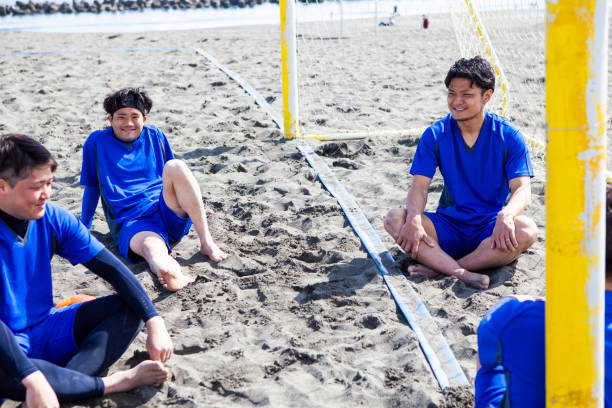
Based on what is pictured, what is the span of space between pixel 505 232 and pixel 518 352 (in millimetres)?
1690

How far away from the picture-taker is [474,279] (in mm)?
3648

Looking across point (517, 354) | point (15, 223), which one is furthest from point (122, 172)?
point (517, 354)

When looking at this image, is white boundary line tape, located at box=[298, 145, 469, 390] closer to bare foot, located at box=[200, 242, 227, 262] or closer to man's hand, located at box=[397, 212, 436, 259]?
man's hand, located at box=[397, 212, 436, 259]

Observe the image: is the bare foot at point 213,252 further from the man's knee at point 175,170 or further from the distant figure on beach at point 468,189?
the distant figure on beach at point 468,189

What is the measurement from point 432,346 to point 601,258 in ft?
4.67

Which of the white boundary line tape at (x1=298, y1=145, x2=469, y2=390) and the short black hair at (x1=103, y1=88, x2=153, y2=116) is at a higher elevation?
the short black hair at (x1=103, y1=88, x2=153, y2=116)

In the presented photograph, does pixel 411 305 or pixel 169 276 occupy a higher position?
pixel 169 276

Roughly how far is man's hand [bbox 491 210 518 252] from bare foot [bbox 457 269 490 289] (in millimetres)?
190

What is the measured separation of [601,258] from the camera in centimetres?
177

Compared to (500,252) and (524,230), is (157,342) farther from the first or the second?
(524,230)

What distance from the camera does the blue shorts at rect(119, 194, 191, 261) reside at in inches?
159

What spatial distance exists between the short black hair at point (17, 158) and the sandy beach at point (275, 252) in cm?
90

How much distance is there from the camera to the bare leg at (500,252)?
12.1 ft

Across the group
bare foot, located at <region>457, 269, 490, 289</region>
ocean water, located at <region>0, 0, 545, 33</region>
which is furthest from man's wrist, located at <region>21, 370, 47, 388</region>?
ocean water, located at <region>0, 0, 545, 33</region>
